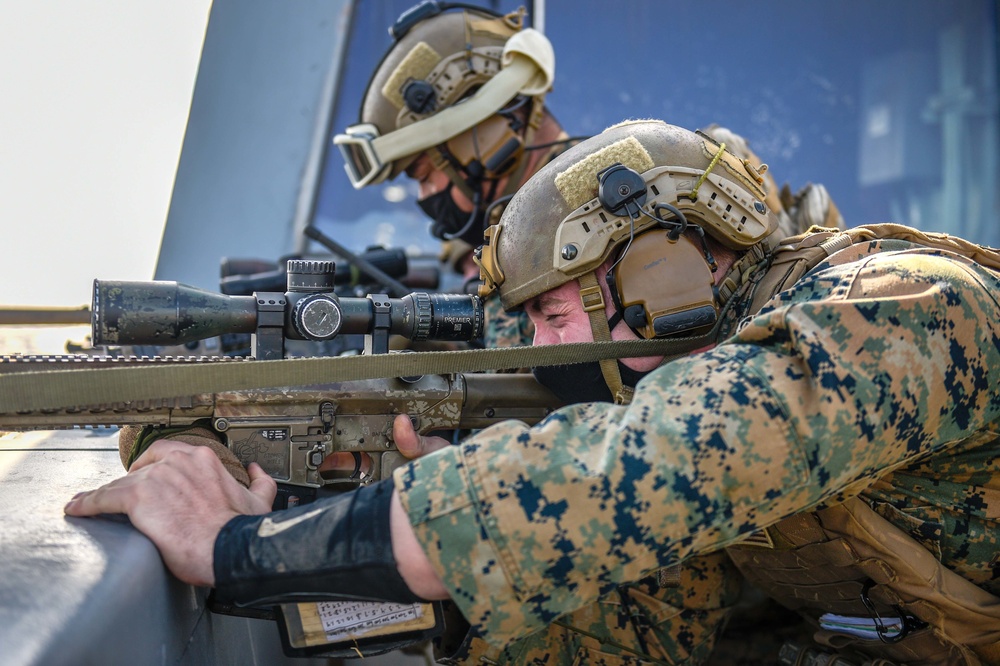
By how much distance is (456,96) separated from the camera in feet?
12.9

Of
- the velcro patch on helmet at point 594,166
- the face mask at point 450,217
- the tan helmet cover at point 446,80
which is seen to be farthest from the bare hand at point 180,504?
the face mask at point 450,217

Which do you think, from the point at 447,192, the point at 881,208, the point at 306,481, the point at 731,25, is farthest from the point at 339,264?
the point at 881,208

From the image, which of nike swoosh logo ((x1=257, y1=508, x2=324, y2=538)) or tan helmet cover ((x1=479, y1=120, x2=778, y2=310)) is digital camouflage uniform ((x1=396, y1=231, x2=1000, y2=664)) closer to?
nike swoosh logo ((x1=257, y1=508, x2=324, y2=538))

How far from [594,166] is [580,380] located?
52cm

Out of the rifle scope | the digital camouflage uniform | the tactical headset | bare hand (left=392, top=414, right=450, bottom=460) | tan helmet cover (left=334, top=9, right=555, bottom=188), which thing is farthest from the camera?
tan helmet cover (left=334, top=9, right=555, bottom=188)

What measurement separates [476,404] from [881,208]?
3.91 m

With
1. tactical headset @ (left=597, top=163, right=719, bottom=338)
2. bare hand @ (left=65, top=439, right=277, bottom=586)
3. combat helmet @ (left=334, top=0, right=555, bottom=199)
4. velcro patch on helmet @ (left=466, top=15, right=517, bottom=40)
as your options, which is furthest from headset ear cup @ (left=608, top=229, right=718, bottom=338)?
velcro patch on helmet @ (left=466, top=15, right=517, bottom=40)

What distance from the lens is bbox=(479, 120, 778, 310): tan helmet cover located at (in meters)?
2.04

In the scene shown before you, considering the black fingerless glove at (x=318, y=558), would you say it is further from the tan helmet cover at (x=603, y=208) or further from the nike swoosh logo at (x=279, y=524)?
the tan helmet cover at (x=603, y=208)

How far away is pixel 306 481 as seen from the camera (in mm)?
2227

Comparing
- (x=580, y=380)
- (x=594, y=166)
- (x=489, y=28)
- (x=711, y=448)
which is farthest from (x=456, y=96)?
(x=711, y=448)

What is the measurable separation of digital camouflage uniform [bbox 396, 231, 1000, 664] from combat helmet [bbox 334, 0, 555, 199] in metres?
2.45

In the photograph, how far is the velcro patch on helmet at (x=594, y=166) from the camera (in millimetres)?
2068

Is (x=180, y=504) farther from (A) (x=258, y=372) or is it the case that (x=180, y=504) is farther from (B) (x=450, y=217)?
(B) (x=450, y=217)
